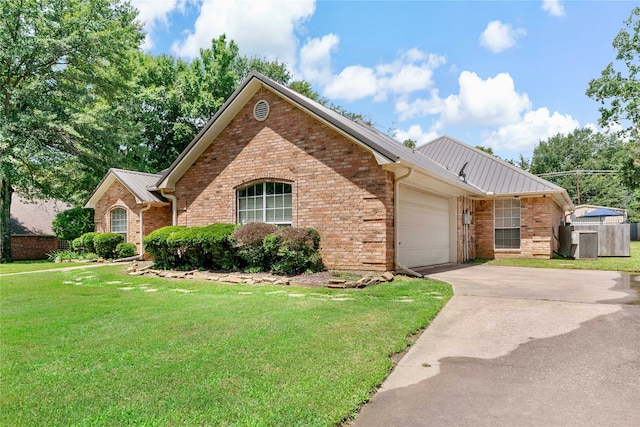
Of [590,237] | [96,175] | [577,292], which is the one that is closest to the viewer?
[577,292]

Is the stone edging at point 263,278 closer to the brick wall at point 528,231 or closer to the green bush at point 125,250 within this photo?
the green bush at point 125,250

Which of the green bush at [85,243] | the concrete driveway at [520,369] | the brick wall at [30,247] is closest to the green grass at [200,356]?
the concrete driveway at [520,369]

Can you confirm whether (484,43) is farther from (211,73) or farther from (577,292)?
(211,73)

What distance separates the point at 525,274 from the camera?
37.4 feet

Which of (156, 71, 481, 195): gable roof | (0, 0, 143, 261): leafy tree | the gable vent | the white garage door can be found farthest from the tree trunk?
the white garage door

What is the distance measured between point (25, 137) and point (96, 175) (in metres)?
4.43

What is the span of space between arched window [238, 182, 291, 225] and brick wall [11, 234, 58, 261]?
16.0 metres

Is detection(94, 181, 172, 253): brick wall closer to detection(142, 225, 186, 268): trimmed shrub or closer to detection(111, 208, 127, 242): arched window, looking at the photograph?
detection(111, 208, 127, 242): arched window

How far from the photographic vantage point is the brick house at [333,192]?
10.4 meters

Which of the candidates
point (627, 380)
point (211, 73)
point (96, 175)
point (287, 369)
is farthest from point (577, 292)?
point (211, 73)

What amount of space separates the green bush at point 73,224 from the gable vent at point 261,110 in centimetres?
1176

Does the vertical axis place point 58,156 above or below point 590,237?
above

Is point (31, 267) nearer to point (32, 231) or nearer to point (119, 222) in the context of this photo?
point (119, 222)

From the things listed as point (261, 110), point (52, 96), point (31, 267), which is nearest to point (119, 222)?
point (31, 267)
